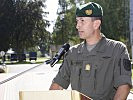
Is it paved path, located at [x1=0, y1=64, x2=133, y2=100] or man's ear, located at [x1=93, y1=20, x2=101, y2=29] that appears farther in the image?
paved path, located at [x1=0, y1=64, x2=133, y2=100]

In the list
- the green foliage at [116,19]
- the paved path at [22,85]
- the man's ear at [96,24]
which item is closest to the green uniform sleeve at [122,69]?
the man's ear at [96,24]

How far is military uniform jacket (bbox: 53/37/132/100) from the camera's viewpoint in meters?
3.36

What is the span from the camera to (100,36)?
3.57 m

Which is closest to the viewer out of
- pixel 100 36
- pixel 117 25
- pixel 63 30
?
pixel 100 36

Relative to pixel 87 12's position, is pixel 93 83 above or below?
below

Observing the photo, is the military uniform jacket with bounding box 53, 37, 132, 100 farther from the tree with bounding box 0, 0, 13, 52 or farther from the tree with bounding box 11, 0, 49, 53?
the tree with bounding box 0, 0, 13, 52

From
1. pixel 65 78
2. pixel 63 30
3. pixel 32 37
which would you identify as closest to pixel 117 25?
pixel 32 37

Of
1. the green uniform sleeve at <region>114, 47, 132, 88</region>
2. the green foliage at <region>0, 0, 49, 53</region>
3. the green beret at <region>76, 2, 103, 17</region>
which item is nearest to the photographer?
the green uniform sleeve at <region>114, 47, 132, 88</region>

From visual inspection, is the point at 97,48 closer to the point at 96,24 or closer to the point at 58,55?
the point at 96,24

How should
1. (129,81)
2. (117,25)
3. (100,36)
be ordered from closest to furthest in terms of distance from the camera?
(129,81)
(100,36)
(117,25)

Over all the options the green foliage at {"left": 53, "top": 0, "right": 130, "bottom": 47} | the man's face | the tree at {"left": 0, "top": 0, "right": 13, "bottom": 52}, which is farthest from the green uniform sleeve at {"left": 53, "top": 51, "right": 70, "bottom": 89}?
the tree at {"left": 0, "top": 0, "right": 13, "bottom": 52}

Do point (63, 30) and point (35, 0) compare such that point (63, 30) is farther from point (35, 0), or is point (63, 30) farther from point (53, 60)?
point (53, 60)

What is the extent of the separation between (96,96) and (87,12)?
0.67 meters

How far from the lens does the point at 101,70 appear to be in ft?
11.1
